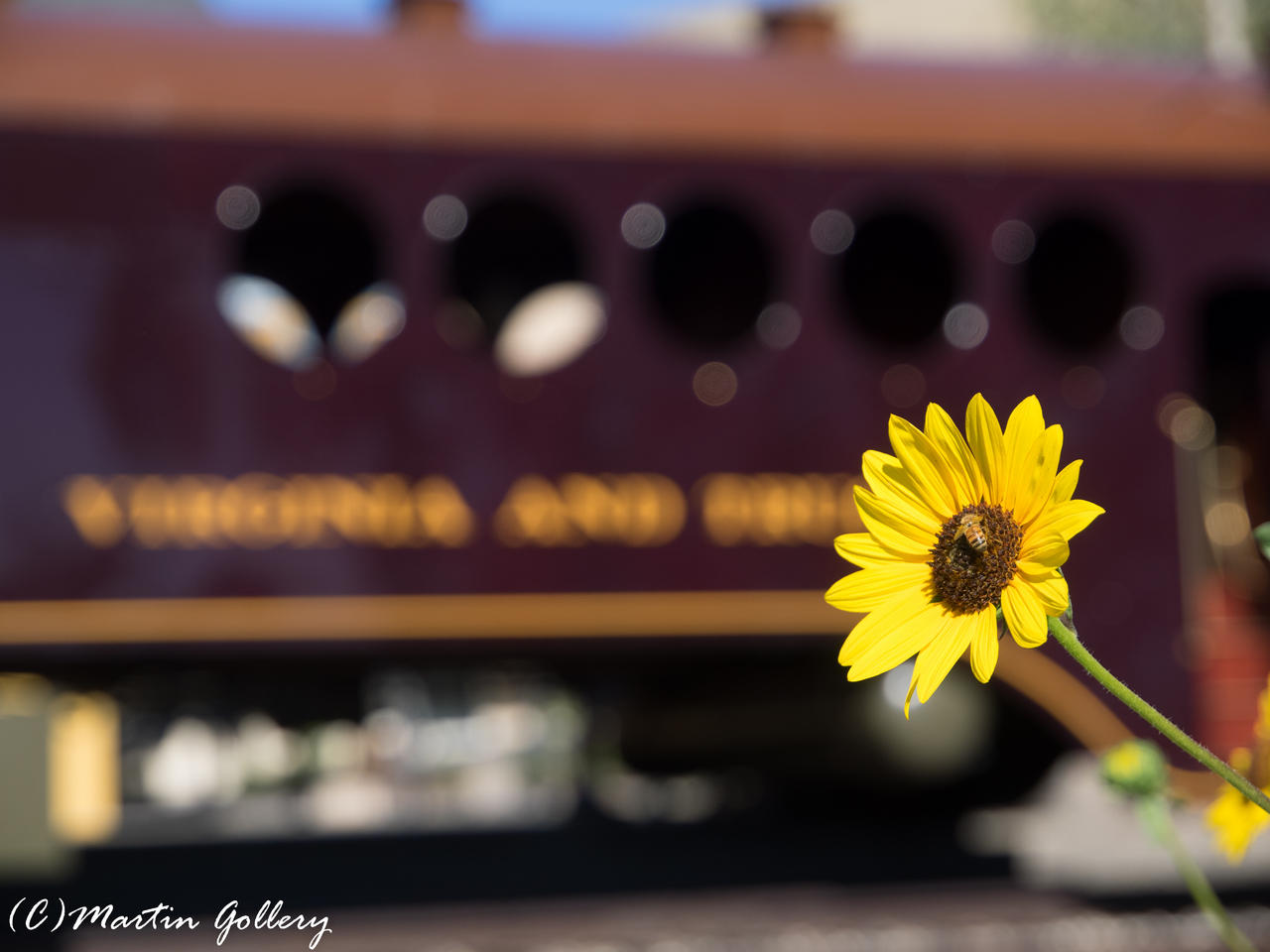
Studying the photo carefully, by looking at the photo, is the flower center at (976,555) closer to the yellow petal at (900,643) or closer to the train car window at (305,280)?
the yellow petal at (900,643)

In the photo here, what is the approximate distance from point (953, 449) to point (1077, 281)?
464cm

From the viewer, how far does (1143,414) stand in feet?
15.7

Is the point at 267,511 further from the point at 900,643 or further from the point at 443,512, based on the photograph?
the point at 900,643

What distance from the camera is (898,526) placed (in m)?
0.79

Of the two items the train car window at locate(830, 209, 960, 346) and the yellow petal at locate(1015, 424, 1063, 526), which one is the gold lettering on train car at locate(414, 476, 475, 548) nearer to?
the train car window at locate(830, 209, 960, 346)

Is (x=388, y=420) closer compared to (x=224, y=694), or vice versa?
(x=388, y=420)

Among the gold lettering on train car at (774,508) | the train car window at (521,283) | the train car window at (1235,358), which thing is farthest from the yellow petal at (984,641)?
the train car window at (1235,358)

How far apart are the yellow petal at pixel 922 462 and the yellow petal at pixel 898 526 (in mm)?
17

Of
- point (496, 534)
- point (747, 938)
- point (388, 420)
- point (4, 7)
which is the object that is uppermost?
point (4, 7)

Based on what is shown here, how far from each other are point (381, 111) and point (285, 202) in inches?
22.5

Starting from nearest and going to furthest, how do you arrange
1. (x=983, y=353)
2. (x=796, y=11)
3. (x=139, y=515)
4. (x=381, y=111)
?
(x=139, y=515) → (x=381, y=111) → (x=983, y=353) → (x=796, y=11)

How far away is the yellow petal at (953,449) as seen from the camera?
0.75m

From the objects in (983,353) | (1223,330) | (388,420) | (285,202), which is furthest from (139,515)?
(1223,330)

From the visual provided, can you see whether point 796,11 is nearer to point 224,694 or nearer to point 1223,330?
point 1223,330
